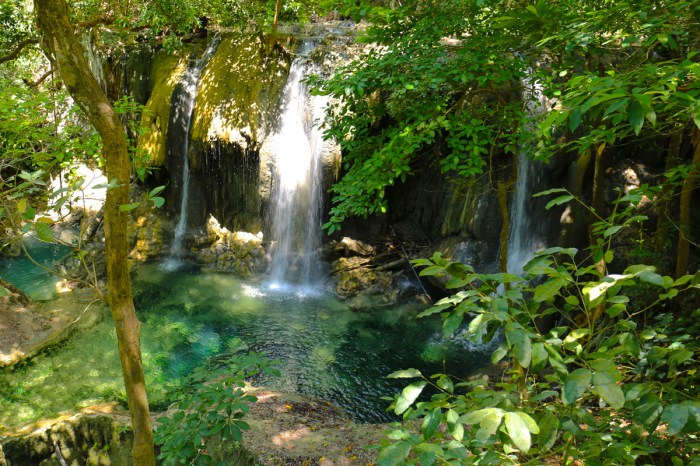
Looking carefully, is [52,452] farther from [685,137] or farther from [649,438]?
[685,137]

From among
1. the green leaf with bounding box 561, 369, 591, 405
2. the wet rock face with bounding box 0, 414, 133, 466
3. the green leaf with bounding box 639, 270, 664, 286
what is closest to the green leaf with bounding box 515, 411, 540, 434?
the green leaf with bounding box 561, 369, 591, 405

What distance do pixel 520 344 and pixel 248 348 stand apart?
21.6 feet

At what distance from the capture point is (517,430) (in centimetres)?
114

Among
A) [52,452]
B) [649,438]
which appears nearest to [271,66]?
[52,452]

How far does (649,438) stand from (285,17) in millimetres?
12353

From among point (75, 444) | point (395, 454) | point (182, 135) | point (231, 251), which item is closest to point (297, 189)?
point (231, 251)

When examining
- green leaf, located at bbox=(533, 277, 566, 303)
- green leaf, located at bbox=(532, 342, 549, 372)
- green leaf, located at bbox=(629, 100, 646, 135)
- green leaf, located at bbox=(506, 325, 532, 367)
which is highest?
green leaf, located at bbox=(629, 100, 646, 135)

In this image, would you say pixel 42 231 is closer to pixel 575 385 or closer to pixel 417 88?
pixel 575 385

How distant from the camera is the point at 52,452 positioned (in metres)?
4.26

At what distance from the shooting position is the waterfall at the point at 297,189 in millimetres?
10305

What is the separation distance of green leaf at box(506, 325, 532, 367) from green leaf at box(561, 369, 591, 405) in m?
0.11

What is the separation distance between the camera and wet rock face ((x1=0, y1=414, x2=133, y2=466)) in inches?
164

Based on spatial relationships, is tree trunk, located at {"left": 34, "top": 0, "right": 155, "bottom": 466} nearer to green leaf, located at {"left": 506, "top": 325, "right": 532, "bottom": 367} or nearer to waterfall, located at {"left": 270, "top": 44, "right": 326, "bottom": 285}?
green leaf, located at {"left": 506, "top": 325, "right": 532, "bottom": 367}

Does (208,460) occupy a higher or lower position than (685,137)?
lower
